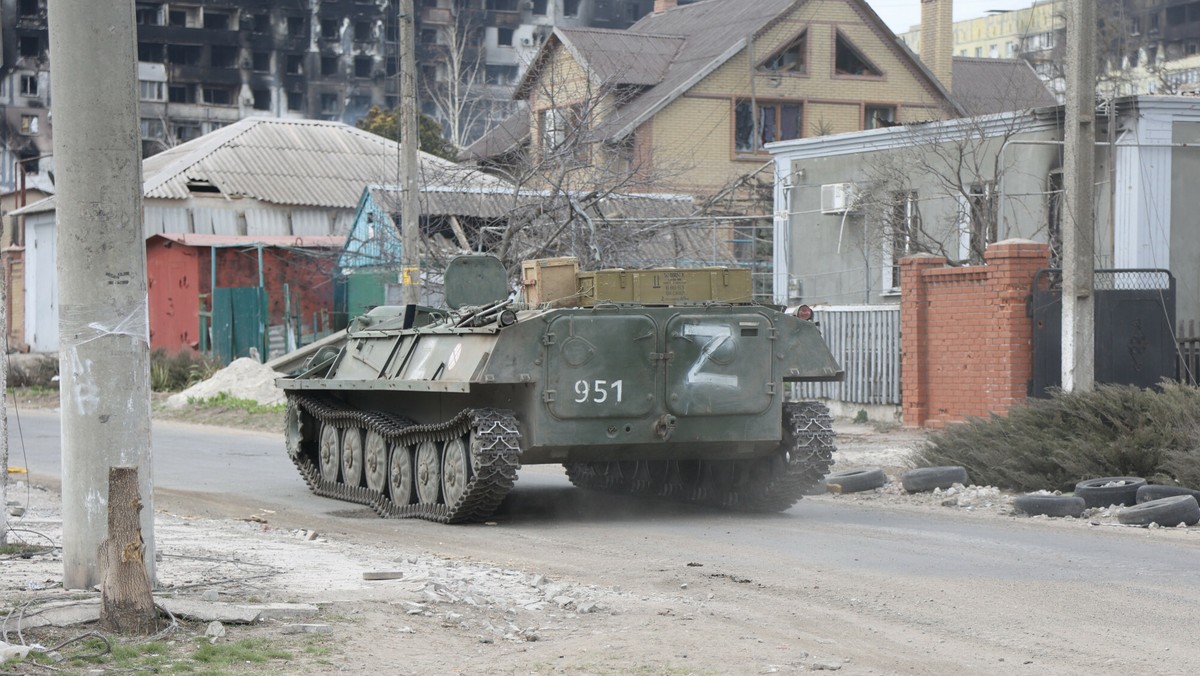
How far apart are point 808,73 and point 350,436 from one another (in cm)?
3038

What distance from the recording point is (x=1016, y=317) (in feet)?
63.2

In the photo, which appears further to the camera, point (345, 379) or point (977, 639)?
point (345, 379)

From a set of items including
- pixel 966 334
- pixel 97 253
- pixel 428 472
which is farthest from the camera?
pixel 966 334

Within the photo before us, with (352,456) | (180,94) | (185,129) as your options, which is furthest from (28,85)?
(352,456)

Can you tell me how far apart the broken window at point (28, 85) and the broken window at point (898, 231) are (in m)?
49.9

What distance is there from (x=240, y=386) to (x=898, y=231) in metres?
11.6

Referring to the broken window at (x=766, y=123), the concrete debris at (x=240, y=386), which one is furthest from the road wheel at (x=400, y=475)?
the broken window at (x=766, y=123)

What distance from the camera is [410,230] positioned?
72.5ft

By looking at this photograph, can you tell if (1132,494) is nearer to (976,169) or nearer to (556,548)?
(556,548)

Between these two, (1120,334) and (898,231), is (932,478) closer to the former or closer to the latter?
(1120,334)

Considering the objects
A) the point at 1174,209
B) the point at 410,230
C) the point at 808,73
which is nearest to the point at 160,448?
the point at 410,230

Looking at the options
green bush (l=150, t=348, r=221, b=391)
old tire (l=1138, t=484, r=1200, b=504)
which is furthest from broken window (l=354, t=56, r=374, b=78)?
old tire (l=1138, t=484, r=1200, b=504)

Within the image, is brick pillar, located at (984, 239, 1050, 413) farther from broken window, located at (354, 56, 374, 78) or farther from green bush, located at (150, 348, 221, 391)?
broken window, located at (354, 56, 374, 78)

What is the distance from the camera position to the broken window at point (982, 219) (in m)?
24.1
